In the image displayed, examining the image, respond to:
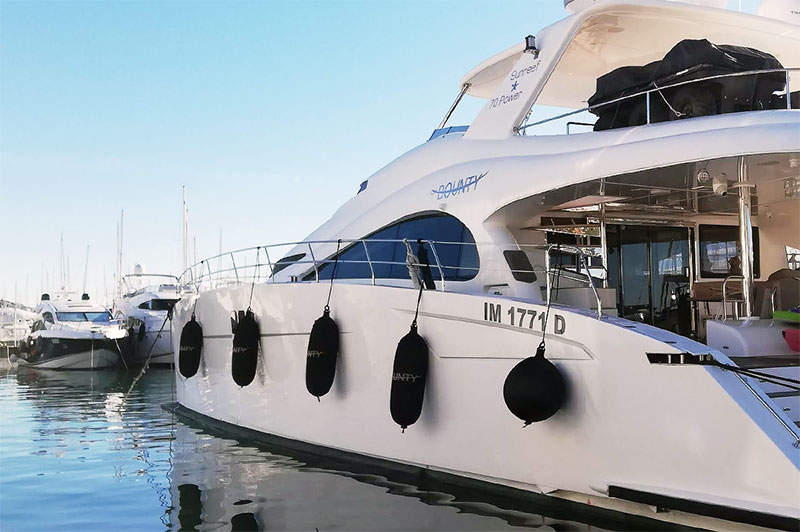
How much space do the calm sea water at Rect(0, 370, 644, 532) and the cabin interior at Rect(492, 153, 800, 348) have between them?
2.70 metres

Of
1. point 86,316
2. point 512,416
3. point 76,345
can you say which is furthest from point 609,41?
point 86,316

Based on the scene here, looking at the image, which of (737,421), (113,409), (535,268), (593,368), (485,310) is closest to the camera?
→ (737,421)

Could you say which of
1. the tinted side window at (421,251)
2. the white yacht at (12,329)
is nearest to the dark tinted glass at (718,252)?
the tinted side window at (421,251)

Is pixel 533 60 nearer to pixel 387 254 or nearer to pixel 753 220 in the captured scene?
pixel 387 254

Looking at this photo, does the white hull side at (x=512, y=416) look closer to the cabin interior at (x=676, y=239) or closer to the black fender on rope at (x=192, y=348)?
the cabin interior at (x=676, y=239)

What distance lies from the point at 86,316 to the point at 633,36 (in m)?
25.7

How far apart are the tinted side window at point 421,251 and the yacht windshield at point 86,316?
863 inches

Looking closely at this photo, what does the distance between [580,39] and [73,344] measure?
75.5 ft

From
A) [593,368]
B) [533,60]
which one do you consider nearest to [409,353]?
[593,368]

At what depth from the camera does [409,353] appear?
739 centimetres

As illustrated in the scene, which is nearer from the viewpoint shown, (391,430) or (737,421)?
(737,421)

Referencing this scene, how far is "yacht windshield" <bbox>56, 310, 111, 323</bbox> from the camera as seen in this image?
96.2 feet

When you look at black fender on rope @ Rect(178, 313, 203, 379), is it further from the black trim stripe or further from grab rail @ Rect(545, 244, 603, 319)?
the black trim stripe

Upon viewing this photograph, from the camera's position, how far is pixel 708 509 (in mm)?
5512
